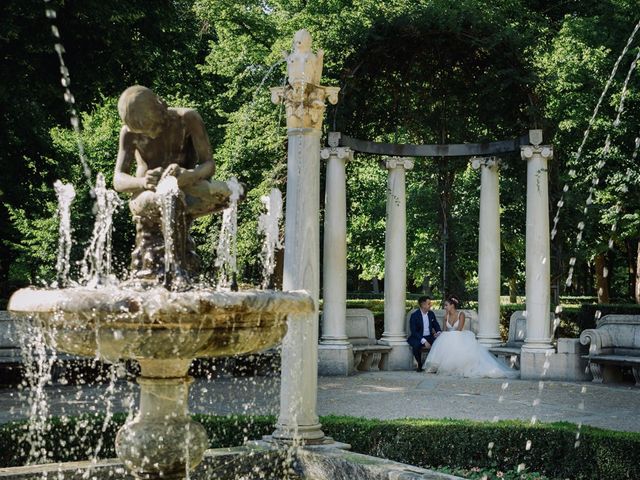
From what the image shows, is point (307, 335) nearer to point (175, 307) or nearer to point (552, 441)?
point (552, 441)

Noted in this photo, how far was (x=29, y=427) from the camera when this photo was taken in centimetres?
1209

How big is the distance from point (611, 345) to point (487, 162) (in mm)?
6138

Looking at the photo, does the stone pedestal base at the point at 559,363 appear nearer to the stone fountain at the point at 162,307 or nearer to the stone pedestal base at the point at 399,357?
the stone pedestal base at the point at 399,357

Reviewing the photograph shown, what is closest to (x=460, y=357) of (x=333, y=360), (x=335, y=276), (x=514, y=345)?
(x=514, y=345)

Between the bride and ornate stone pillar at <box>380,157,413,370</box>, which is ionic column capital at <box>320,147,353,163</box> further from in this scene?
the bride

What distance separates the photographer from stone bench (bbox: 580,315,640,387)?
70.7 feet

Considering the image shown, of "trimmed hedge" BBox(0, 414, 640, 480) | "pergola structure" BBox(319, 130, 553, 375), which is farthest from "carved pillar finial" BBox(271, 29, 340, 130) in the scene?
"pergola structure" BBox(319, 130, 553, 375)

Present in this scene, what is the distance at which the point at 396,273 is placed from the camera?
82.0ft

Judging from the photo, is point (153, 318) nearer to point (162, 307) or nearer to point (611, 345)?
point (162, 307)

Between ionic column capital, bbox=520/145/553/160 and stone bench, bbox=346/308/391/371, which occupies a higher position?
ionic column capital, bbox=520/145/553/160

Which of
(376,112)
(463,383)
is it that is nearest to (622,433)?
(463,383)

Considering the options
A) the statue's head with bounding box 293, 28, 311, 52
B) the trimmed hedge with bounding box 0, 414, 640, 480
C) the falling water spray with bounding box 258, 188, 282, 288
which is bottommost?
the trimmed hedge with bounding box 0, 414, 640, 480

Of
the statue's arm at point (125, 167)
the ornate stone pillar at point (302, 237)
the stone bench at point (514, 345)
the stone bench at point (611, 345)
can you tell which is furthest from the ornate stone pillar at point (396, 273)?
the statue's arm at point (125, 167)

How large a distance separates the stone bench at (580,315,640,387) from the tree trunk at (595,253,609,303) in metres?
23.5
